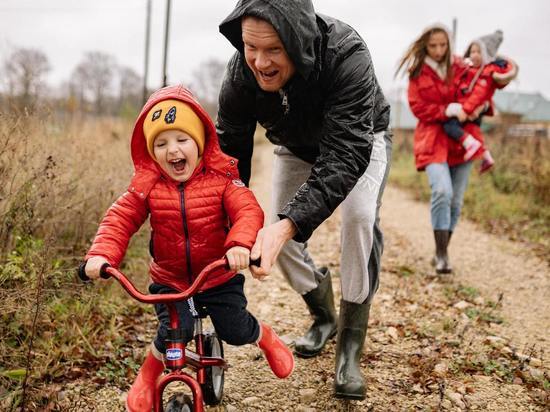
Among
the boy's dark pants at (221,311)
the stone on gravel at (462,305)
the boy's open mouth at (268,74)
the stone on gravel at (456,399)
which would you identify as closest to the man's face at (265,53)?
the boy's open mouth at (268,74)

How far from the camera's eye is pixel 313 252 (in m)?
6.11

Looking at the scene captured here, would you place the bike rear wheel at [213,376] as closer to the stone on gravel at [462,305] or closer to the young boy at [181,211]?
the young boy at [181,211]

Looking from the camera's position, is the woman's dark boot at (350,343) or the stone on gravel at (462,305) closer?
the woman's dark boot at (350,343)

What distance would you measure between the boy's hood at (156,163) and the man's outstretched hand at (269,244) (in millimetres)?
458

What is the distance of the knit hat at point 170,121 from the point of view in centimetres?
232

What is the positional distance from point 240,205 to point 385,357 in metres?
1.68

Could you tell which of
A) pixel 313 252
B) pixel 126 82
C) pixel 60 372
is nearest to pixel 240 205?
pixel 60 372

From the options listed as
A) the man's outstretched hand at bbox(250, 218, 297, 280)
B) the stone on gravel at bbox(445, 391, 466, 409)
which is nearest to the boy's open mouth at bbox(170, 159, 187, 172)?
the man's outstretched hand at bbox(250, 218, 297, 280)

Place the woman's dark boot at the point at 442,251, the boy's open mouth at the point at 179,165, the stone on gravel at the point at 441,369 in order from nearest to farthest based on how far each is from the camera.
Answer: the boy's open mouth at the point at 179,165, the stone on gravel at the point at 441,369, the woman's dark boot at the point at 442,251

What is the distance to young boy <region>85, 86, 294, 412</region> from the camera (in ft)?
7.74

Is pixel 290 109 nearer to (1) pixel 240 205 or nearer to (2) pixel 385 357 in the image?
(1) pixel 240 205

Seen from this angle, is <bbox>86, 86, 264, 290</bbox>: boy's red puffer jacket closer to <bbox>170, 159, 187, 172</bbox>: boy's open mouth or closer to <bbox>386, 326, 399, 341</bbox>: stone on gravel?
<bbox>170, 159, 187, 172</bbox>: boy's open mouth

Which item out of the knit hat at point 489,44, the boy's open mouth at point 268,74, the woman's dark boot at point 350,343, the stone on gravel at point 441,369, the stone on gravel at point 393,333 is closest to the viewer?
the boy's open mouth at point 268,74

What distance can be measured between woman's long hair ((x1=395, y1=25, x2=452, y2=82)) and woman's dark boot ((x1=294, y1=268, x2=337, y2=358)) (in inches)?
99.0
